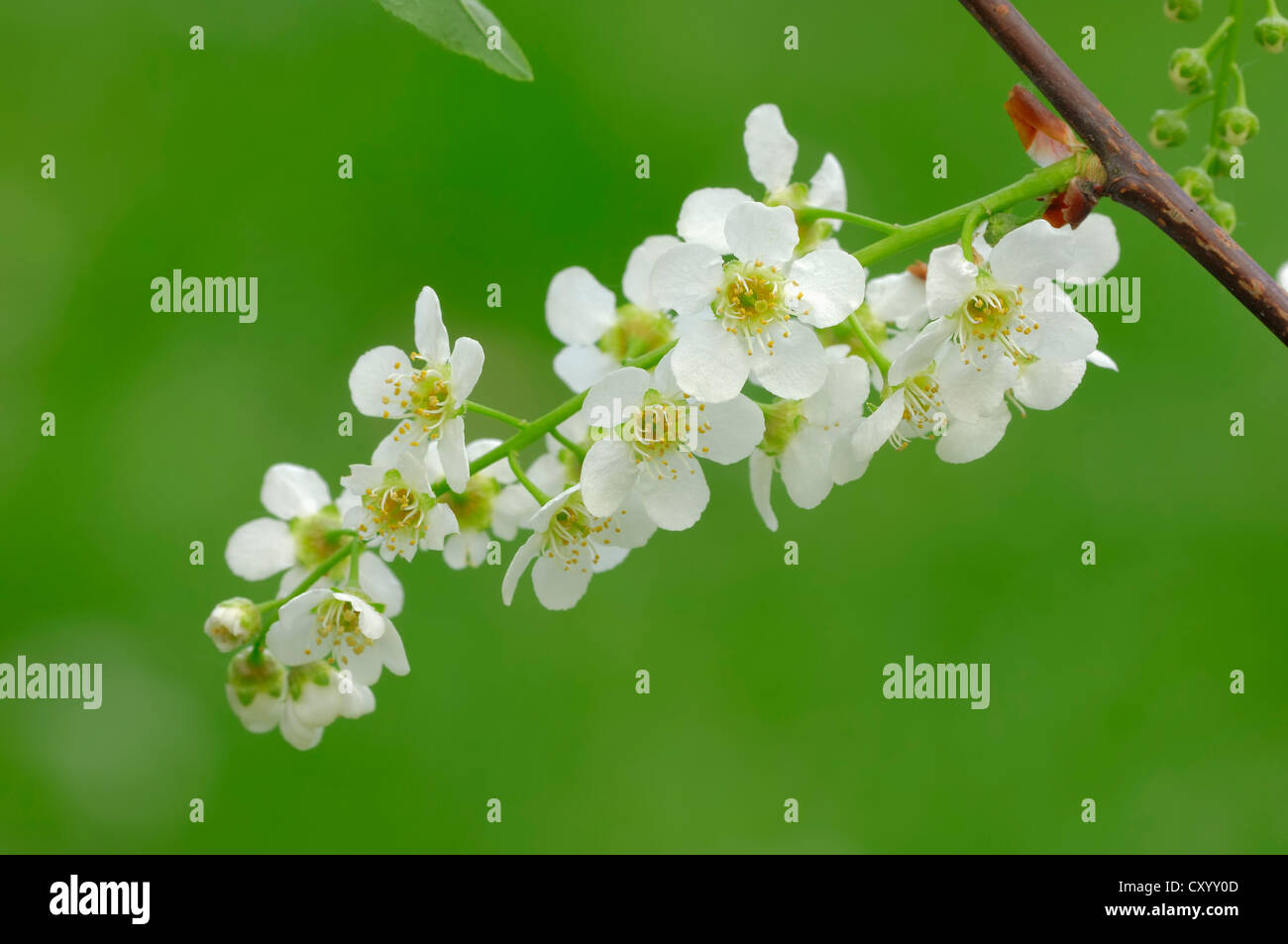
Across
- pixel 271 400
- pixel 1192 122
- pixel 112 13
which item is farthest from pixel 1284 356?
pixel 112 13

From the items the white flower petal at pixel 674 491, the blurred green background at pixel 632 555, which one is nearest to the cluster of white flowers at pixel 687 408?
the white flower petal at pixel 674 491

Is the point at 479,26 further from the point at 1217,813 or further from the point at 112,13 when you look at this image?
the point at 112,13

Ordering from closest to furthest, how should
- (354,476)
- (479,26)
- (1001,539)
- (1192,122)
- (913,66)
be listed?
(479,26) → (354,476) → (1192,122) → (1001,539) → (913,66)

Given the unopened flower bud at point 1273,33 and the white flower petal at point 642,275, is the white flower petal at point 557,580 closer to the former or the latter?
the white flower petal at point 642,275

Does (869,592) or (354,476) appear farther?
(869,592)

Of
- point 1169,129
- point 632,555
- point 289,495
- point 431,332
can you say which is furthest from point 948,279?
point 632,555
